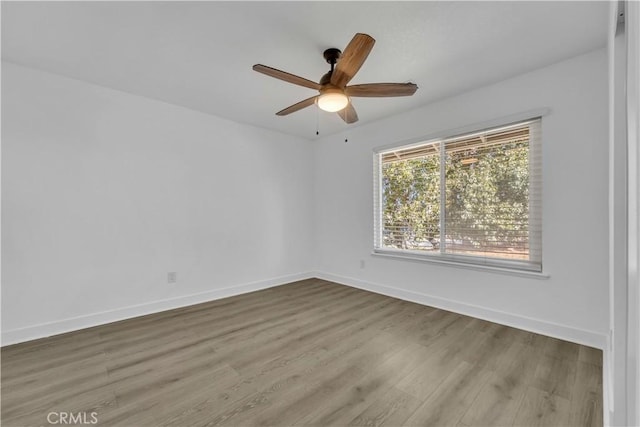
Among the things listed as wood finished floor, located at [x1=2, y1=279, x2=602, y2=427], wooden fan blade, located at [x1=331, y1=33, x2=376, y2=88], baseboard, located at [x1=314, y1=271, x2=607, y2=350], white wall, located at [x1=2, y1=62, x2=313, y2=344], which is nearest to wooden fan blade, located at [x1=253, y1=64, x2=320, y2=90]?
wooden fan blade, located at [x1=331, y1=33, x2=376, y2=88]

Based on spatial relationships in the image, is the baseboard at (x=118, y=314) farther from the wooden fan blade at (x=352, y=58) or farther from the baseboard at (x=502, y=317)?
the wooden fan blade at (x=352, y=58)

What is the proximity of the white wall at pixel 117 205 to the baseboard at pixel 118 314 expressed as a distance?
1 centimetres

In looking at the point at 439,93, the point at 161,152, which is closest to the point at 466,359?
the point at 439,93

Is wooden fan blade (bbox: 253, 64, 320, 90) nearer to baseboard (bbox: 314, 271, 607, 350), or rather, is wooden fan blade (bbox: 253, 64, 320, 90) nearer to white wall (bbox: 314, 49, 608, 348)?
white wall (bbox: 314, 49, 608, 348)

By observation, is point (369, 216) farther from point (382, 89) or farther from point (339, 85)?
point (339, 85)

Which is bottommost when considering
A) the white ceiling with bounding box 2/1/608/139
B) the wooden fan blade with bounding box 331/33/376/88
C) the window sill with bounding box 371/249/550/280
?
the window sill with bounding box 371/249/550/280

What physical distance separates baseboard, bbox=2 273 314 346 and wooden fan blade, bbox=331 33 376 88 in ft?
9.96

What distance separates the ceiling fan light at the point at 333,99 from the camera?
2.22m

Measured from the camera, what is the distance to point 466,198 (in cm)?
311

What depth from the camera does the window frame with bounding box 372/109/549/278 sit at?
265cm

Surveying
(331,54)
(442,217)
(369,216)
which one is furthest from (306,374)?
(369,216)

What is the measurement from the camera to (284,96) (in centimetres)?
316

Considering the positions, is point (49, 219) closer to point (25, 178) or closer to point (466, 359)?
point (25, 178)

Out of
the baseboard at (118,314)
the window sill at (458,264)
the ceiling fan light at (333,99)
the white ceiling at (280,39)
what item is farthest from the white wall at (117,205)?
the ceiling fan light at (333,99)
